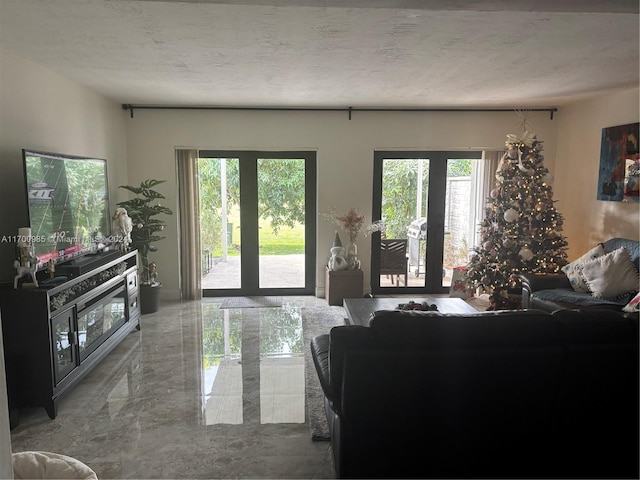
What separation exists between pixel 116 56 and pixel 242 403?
2.79 metres

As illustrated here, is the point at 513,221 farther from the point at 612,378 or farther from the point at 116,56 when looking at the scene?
the point at 116,56

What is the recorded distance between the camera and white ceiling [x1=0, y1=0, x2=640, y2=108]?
8.18 feet

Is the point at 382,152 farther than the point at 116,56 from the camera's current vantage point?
Yes

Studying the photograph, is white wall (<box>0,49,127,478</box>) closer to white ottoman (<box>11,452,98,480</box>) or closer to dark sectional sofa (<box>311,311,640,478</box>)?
white ottoman (<box>11,452,98,480</box>)

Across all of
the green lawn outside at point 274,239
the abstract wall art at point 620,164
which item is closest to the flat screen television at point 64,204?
the green lawn outside at point 274,239

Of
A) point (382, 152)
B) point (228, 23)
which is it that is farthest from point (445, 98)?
point (228, 23)

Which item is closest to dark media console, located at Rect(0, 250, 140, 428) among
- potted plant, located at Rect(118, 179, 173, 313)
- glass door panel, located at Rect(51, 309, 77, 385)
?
glass door panel, located at Rect(51, 309, 77, 385)

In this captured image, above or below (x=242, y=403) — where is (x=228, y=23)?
above

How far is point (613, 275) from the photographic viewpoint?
401 cm

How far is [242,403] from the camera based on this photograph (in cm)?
315

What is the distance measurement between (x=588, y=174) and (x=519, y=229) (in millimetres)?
1207

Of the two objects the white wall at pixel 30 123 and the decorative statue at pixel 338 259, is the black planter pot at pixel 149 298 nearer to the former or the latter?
the white wall at pixel 30 123

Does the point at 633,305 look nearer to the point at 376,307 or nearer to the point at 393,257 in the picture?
the point at 376,307

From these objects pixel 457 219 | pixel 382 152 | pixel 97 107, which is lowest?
pixel 457 219
